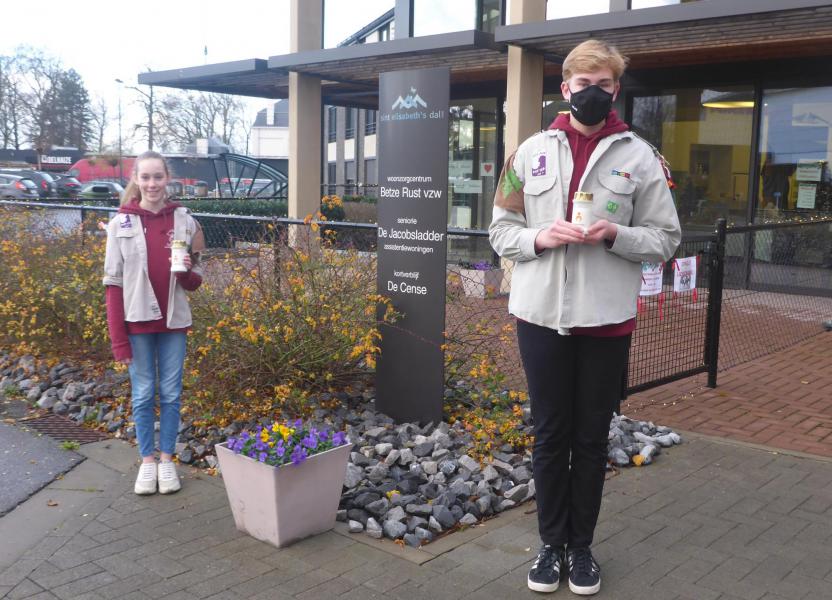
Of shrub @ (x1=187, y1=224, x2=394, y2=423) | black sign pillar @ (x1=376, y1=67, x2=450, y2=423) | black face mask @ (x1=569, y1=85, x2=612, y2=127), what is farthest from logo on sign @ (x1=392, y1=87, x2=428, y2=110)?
black face mask @ (x1=569, y1=85, x2=612, y2=127)

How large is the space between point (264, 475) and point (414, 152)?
2429 millimetres

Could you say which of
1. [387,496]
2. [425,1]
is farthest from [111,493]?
[425,1]

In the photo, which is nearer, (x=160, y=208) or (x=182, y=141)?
(x=160, y=208)

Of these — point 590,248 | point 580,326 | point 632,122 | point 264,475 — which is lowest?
point 264,475

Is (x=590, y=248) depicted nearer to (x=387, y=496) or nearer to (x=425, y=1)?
(x=387, y=496)

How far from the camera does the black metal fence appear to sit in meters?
6.06

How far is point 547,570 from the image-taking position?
3.39 metres

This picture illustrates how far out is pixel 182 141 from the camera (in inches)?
2776

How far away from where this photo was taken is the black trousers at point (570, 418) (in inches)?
128

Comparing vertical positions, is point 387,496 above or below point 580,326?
below

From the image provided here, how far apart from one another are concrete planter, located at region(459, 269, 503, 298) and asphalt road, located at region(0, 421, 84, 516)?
9.37 feet

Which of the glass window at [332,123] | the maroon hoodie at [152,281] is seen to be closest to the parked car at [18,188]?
the glass window at [332,123]

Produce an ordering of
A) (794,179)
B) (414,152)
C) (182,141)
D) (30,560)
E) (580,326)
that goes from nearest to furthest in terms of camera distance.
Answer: (580,326) → (30,560) → (414,152) → (794,179) → (182,141)

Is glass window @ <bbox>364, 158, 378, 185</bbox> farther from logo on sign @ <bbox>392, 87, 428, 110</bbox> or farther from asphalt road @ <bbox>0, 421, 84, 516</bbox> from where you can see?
asphalt road @ <bbox>0, 421, 84, 516</bbox>
